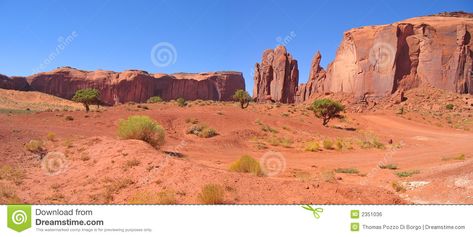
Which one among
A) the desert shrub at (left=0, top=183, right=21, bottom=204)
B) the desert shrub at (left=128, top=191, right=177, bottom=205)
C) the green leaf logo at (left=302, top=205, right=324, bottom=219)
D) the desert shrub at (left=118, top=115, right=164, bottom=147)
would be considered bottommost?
the desert shrub at (left=0, top=183, right=21, bottom=204)

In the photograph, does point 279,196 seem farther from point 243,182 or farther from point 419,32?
point 419,32

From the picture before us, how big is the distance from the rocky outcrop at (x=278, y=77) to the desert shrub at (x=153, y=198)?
243 ft

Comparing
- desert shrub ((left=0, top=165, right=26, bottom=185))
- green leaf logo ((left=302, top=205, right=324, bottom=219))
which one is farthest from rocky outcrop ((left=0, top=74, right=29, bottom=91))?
green leaf logo ((left=302, top=205, right=324, bottom=219))

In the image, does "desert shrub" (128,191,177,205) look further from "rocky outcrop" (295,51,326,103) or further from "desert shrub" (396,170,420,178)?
"rocky outcrop" (295,51,326,103)

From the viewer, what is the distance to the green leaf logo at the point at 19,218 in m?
5.20

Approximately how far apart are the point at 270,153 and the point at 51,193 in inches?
521

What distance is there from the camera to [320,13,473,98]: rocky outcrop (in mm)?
56906

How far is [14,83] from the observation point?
94000 millimetres

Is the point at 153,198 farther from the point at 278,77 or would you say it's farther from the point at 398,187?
the point at 278,77

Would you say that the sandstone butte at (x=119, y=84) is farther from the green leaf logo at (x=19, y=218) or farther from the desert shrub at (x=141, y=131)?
the green leaf logo at (x=19, y=218)

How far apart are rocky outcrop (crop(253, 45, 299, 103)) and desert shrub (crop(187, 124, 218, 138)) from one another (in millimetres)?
56441

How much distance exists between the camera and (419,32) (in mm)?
59781

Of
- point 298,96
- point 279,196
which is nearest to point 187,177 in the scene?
point 279,196

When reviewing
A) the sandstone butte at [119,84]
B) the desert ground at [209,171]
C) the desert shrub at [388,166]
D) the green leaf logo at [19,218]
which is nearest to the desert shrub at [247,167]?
the desert ground at [209,171]
